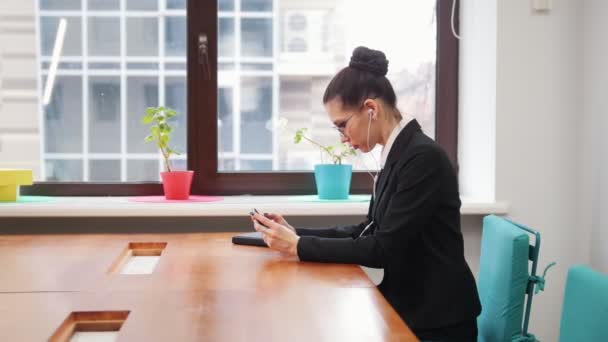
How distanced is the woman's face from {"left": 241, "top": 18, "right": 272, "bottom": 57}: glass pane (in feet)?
3.19

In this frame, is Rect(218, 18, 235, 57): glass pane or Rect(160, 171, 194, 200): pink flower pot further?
Rect(218, 18, 235, 57): glass pane

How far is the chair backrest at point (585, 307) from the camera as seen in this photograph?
1150 millimetres

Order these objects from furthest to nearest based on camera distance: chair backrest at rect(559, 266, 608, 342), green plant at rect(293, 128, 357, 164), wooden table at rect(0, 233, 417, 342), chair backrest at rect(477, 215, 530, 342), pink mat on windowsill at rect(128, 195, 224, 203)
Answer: green plant at rect(293, 128, 357, 164) → pink mat on windowsill at rect(128, 195, 224, 203) → chair backrest at rect(477, 215, 530, 342) → chair backrest at rect(559, 266, 608, 342) → wooden table at rect(0, 233, 417, 342)

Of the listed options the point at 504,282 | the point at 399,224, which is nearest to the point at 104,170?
the point at 399,224

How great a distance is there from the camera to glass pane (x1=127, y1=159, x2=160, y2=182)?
8.30 ft

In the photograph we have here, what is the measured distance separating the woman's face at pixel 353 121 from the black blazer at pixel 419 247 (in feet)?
0.51

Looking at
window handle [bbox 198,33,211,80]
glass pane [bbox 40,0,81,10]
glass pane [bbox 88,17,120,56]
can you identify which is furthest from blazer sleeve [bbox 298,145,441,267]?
glass pane [bbox 40,0,81,10]

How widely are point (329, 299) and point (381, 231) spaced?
37 centimetres

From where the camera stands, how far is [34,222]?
231 centimetres

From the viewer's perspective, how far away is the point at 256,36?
2.55 metres

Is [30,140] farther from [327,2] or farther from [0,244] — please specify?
[327,2]

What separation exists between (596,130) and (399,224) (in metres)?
1.17

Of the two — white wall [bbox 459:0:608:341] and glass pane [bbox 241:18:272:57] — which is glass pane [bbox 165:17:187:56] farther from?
white wall [bbox 459:0:608:341]

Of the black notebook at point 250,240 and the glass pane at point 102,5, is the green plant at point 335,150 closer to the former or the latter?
the black notebook at point 250,240
